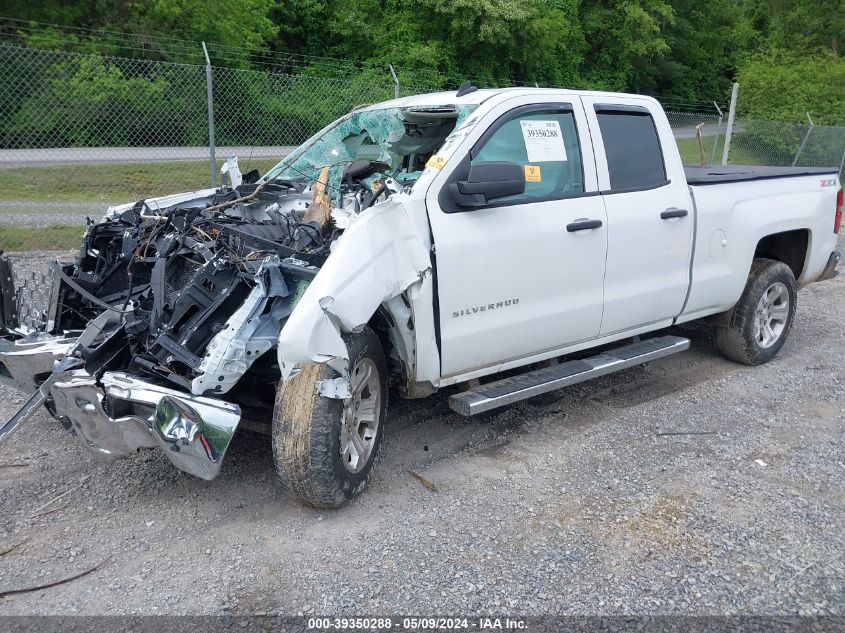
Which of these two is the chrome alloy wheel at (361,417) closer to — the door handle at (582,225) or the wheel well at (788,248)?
the door handle at (582,225)

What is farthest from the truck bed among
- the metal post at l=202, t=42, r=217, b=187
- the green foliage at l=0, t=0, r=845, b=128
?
the green foliage at l=0, t=0, r=845, b=128

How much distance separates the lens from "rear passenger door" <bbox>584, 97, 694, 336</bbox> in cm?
468

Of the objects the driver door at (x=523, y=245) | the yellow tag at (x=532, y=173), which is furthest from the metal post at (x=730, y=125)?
the yellow tag at (x=532, y=173)

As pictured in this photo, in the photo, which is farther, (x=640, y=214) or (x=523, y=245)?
(x=640, y=214)

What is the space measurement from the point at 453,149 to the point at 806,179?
3.72 m

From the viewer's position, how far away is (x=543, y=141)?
4387mm

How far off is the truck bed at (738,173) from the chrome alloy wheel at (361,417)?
292 cm

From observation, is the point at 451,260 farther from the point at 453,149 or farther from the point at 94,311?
the point at 94,311

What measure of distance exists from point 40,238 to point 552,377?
7.17 meters

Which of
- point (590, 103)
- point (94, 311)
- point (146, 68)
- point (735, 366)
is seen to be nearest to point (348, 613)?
point (94, 311)

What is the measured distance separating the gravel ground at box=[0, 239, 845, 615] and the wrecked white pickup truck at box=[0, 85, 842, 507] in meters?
0.39

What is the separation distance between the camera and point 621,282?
4746 millimetres

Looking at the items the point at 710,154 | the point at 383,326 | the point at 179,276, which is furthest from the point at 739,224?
the point at 710,154

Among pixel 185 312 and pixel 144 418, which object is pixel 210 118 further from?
pixel 144 418
